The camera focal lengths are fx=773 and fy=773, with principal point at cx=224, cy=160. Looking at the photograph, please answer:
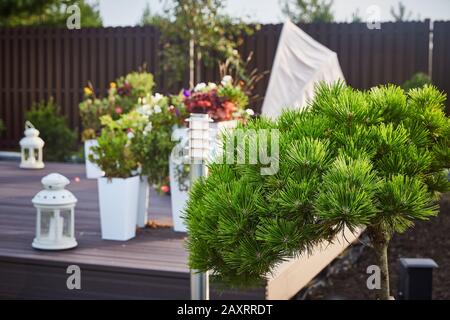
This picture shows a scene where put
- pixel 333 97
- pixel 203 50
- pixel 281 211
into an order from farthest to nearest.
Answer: pixel 203 50 → pixel 333 97 → pixel 281 211

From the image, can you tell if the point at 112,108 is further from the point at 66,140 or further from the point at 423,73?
the point at 423,73

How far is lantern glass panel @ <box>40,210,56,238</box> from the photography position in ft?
13.4

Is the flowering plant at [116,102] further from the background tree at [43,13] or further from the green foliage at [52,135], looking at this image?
the background tree at [43,13]

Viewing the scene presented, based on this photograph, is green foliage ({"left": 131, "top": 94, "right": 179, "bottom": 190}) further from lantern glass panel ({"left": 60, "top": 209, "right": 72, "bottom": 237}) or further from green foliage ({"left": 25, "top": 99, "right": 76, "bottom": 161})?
green foliage ({"left": 25, "top": 99, "right": 76, "bottom": 161})

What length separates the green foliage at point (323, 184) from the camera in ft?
4.73

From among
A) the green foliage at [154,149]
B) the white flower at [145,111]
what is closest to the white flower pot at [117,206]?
the green foliage at [154,149]

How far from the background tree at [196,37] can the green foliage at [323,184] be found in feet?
26.7

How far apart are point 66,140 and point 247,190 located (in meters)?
8.75

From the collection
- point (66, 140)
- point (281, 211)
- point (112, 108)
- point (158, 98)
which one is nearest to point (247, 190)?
point (281, 211)

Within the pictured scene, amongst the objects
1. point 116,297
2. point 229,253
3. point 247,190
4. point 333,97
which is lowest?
point 116,297

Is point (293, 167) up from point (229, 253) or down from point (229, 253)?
up

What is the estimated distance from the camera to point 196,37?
397 inches

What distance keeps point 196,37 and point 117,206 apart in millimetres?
6037
